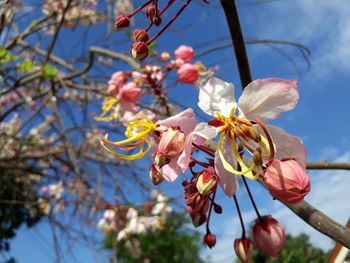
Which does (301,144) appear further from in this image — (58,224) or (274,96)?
(58,224)

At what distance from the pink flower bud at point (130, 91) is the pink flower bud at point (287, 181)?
975 millimetres

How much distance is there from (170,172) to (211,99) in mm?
131

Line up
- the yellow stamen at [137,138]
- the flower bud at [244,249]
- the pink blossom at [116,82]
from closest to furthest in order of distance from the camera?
the yellow stamen at [137,138] → the flower bud at [244,249] → the pink blossom at [116,82]

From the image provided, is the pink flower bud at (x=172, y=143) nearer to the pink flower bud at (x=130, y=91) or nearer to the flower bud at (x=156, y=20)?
the flower bud at (x=156, y=20)

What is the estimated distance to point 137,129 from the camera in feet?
2.02

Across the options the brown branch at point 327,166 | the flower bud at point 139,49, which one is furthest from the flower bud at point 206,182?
the brown branch at point 327,166

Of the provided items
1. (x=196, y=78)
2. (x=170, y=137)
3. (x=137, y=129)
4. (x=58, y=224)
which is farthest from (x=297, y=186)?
(x=58, y=224)

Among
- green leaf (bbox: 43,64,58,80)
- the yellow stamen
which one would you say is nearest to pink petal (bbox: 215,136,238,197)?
the yellow stamen

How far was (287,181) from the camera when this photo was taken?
1.45 feet

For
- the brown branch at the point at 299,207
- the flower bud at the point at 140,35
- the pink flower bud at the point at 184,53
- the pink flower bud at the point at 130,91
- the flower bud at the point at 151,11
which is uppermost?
the pink flower bud at the point at 184,53

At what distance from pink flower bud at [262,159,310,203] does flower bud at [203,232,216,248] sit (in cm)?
22

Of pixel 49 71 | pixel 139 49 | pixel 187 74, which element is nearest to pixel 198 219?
pixel 139 49

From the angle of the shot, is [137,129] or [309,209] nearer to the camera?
[309,209]

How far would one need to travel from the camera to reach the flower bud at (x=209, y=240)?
64 cm
